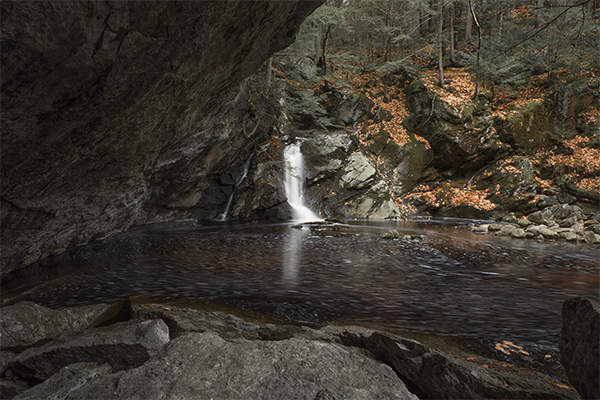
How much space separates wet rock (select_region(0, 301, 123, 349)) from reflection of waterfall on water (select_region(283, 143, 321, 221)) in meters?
12.2

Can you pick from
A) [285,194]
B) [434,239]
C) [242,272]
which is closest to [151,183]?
[242,272]

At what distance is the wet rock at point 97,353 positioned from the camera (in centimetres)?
258

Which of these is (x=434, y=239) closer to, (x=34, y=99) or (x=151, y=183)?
(x=151, y=183)

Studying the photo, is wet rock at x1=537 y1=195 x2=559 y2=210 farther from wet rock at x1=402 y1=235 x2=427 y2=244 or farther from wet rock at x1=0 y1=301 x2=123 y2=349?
wet rock at x1=0 y1=301 x2=123 y2=349

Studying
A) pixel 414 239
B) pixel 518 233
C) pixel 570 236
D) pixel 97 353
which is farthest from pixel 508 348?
pixel 570 236

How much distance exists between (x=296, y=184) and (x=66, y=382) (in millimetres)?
14332

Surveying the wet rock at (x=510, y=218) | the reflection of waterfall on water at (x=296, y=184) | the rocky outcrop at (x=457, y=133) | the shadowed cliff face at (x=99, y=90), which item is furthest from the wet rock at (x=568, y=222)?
the shadowed cliff face at (x=99, y=90)

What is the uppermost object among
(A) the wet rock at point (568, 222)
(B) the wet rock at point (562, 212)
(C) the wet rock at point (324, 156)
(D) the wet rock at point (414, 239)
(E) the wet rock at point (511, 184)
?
(C) the wet rock at point (324, 156)

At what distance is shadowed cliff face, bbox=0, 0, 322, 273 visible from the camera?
9.54 feet

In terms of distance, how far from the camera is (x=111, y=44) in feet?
11.1

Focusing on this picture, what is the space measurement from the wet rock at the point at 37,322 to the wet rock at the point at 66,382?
131 centimetres

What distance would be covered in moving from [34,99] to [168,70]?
1.89 metres

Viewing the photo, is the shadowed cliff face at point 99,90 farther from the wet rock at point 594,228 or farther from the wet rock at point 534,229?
the wet rock at point 594,228

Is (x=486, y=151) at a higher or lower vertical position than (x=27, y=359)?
higher
